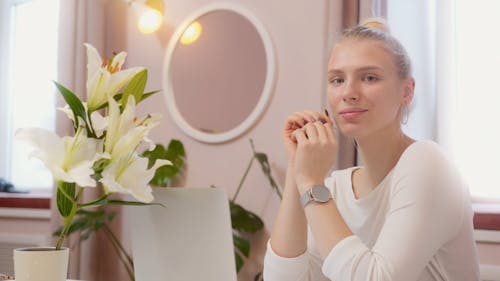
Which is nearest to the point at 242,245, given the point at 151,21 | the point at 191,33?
the point at 191,33

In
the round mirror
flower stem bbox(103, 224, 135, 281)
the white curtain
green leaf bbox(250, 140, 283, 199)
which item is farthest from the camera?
the white curtain

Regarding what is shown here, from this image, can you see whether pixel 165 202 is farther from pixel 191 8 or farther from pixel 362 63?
pixel 191 8

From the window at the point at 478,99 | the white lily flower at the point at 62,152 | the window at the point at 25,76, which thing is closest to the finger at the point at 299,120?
the white lily flower at the point at 62,152

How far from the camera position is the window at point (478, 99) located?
8.09ft

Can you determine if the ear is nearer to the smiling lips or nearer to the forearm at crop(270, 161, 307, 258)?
the smiling lips

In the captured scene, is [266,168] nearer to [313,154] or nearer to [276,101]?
[276,101]

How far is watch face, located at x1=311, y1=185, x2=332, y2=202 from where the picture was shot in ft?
4.02

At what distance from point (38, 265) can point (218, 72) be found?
211 centimetres

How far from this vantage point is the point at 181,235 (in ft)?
3.74

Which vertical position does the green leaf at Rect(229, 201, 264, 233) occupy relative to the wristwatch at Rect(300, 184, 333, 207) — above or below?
below

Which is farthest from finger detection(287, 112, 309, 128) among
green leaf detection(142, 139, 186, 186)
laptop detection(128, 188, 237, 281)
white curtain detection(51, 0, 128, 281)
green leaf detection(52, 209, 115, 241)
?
white curtain detection(51, 0, 128, 281)

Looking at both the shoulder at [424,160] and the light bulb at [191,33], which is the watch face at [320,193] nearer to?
the shoulder at [424,160]

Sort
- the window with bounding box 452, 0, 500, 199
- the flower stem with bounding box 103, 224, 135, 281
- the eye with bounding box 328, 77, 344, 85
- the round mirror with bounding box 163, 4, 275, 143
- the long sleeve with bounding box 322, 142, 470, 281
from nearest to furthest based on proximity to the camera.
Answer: the long sleeve with bounding box 322, 142, 470, 281
the eye with bounding box 328, 77, 344, 85
the window with bounding box 452, 0, 500, 199
the round mirror with bounding box 163, 4, 275, 143
the flower stem with bounding box 103, 224, 135, 281

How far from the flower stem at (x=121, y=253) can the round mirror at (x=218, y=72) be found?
2.22 feet
